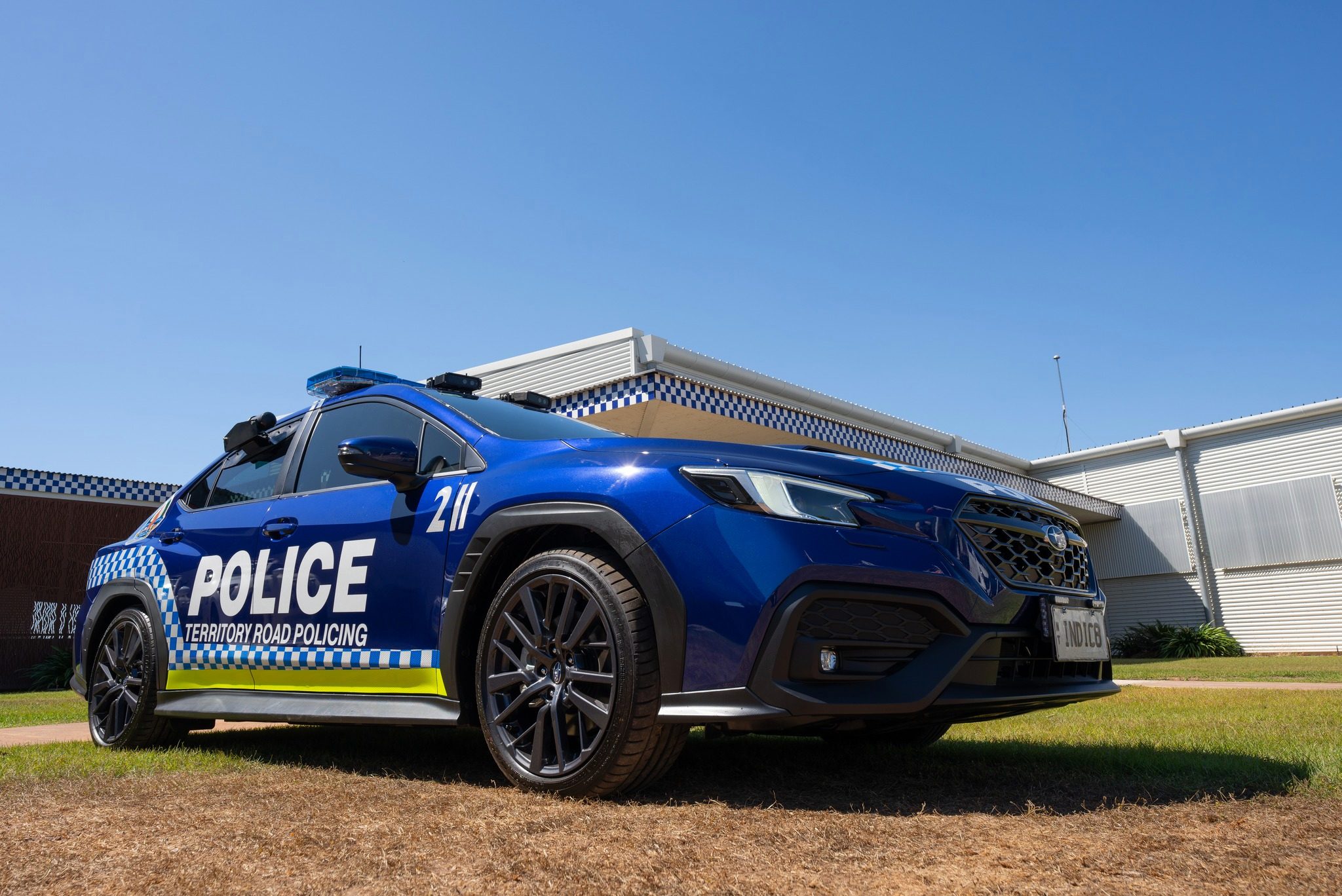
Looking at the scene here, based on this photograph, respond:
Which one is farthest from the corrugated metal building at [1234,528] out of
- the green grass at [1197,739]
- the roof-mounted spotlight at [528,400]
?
the roof-mounted spotlight at [528,400]

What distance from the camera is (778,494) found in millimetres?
2668

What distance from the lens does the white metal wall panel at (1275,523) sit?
19609 millimetres

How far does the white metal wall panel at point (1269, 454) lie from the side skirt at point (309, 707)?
865 inches

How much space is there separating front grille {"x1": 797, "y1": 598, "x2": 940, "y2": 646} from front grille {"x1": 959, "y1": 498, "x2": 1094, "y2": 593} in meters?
0.36

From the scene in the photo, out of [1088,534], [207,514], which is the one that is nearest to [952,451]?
[1088,534]

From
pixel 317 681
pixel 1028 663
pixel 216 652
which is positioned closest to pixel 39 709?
pixel 216 652

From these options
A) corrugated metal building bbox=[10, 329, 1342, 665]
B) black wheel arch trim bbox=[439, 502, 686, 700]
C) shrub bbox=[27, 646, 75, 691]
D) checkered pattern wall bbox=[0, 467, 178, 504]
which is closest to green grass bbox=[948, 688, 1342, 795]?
black wheel arch trim bbox=[439, 502, 686, 700]

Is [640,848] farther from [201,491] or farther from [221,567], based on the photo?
[201,491]

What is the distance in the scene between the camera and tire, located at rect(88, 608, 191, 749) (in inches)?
170

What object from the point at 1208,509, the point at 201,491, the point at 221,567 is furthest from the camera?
the point at 1208,509

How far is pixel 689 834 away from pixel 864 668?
0.67 meters

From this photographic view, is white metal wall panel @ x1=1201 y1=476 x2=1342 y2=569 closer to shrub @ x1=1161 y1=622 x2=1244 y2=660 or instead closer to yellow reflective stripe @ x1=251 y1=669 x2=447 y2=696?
shrub @ x1=1161 y1=622 x2=1244 y2=660

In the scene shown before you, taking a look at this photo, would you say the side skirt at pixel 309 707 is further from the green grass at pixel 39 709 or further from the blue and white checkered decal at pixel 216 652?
the green grass at pixel 39 709

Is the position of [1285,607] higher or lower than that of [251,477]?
lower
